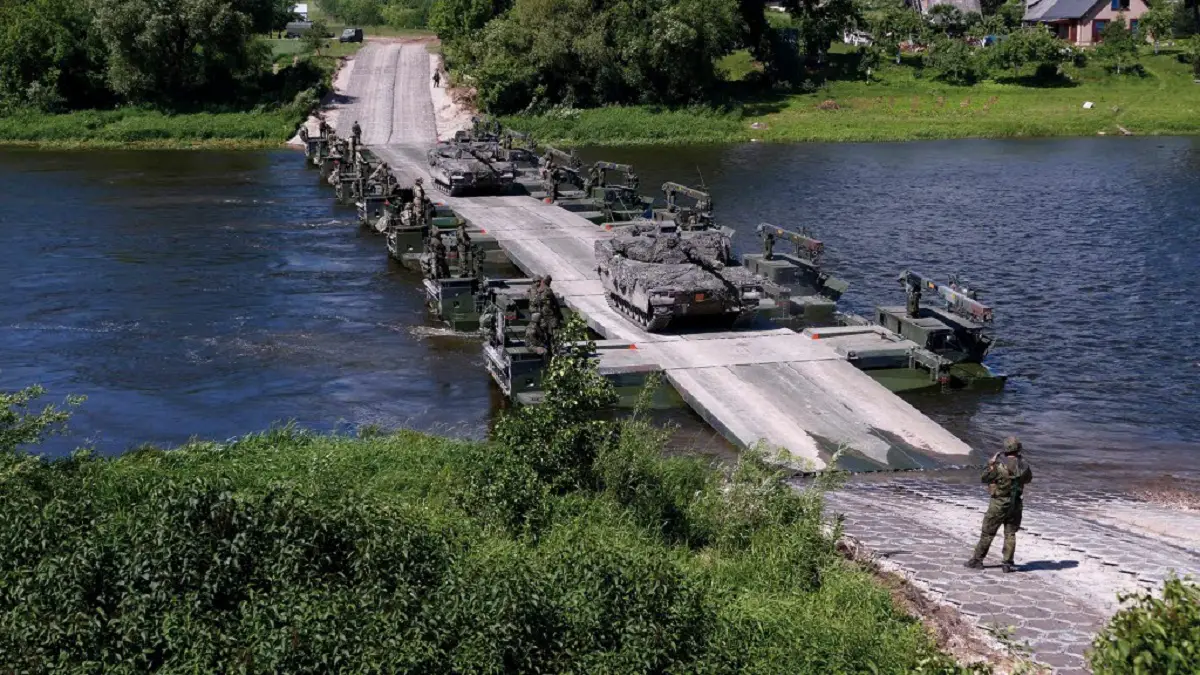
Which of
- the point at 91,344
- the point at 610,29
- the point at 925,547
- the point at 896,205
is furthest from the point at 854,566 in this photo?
the point at 610,29

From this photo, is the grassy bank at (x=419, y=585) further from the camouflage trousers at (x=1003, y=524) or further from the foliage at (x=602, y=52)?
the foliage at (x=602, y=52)

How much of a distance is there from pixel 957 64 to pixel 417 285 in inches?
2000

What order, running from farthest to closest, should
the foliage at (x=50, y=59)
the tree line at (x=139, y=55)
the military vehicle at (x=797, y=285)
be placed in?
the foliage at (x=50, y=59)
the tree line at (x=139, y=55)
the military vehicle at (x=797, y=285)

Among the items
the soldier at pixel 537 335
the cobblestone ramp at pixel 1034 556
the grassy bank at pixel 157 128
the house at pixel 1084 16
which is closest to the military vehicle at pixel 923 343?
the soldier at pixel 537 335

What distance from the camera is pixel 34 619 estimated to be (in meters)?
13.3

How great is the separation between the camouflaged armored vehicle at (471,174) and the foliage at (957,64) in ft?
125

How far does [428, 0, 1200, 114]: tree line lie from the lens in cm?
7550

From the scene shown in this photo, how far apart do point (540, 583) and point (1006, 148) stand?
61.3 m

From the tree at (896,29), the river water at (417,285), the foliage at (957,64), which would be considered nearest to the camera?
the river water at (417,285)

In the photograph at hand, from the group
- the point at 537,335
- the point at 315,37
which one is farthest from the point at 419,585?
the point at 315,37

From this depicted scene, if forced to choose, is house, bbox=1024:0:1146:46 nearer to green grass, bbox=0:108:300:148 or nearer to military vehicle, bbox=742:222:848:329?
green grass, bbox=0:108:300:148

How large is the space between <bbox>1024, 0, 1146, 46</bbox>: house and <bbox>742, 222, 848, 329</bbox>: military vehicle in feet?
228

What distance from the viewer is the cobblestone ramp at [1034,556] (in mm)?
15531

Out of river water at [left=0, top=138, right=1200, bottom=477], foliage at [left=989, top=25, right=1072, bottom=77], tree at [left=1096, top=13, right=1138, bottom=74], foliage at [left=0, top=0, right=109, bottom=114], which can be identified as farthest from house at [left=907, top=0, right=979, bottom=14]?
foliage at [left=0, top=0, right=109, bottom=114]
